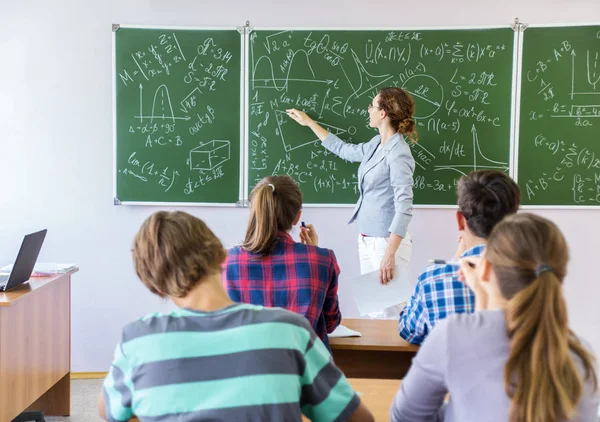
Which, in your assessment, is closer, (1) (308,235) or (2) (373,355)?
(2) (373,355)

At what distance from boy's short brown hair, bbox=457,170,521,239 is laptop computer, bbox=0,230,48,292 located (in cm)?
194

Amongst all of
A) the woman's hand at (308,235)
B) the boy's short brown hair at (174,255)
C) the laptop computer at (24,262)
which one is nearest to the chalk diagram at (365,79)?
the woman's hand at (308,235)

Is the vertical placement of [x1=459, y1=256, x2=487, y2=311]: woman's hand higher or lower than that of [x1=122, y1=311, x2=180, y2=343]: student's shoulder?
higher

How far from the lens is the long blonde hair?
1.21 metres

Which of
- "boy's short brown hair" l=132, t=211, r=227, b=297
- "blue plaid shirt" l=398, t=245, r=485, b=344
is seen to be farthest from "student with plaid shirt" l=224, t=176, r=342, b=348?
"boy's short brown hair" l=132, t=211, r=227, b=297

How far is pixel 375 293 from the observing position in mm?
2641

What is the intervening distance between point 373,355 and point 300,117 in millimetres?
2041

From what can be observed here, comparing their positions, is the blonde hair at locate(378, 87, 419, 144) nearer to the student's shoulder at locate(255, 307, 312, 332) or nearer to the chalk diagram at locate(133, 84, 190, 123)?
the chalk diagram at locate(133, 84, 190, 123)

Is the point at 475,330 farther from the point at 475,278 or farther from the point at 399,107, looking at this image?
the point at 399,107

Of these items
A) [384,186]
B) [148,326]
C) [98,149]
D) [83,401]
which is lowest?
[83,401]

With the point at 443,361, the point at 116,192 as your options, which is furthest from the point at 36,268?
the point at 443,361

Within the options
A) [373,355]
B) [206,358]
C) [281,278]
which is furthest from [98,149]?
[206,358]

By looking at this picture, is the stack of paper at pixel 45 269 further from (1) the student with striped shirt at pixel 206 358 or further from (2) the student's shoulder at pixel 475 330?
(2) the student's shoulder at pixel 475 330

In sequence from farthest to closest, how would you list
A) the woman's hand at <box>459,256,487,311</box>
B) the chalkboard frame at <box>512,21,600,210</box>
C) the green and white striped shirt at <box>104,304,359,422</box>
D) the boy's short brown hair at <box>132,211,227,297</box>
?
the chalkboard frame at <box>512,21,600,210</box> → the woman's hand at <box>459,256,487,311</box> → the boy's short brown hair at <box>132,211,227,297</box> → the green and white striped shirt at <box>104,304,359,422</box>
